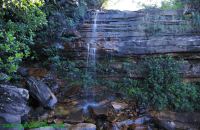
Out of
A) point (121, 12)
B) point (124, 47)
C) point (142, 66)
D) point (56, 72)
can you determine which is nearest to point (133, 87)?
point (142, 66)

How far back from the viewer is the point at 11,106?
5.87 m

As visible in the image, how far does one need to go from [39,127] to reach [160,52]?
14.9ft

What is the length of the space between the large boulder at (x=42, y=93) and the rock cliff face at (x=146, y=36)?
6.94 feet

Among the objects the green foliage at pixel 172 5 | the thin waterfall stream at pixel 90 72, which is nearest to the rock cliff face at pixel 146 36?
the thin waterfall stream at pixel 90 72

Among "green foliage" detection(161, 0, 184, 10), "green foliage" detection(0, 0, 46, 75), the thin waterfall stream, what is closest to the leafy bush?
the thin waterfall stream

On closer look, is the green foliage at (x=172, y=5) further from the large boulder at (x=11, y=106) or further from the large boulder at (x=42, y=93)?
the large boulder at (x=11, y=106)

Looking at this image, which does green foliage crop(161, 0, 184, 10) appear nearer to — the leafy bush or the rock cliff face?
the rock cliff face

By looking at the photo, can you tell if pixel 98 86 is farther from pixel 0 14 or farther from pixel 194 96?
pixel 0 14

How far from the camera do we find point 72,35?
938cm

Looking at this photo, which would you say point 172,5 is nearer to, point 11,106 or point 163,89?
point 163,89

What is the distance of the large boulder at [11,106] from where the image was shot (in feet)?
18.3

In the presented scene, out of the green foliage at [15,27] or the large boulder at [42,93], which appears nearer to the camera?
the green foliage at [15,27]

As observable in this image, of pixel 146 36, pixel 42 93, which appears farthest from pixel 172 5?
pixel 42 93

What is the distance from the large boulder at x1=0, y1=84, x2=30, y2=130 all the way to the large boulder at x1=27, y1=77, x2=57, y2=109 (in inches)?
38.7
